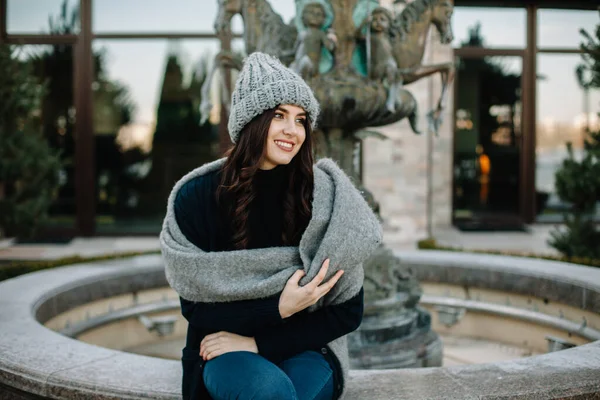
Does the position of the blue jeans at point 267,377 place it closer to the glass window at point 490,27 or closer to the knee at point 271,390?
the knee at point 271,390

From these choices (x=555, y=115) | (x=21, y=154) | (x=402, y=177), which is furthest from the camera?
(x=555, y=115)

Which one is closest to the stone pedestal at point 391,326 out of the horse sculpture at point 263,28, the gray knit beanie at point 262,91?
the horse sculpture at point 263,28

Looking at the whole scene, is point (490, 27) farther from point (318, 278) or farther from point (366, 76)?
point (318, 278)

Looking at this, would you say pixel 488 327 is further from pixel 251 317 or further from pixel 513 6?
pixel 513 6

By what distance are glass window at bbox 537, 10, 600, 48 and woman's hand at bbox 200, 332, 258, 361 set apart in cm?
1213

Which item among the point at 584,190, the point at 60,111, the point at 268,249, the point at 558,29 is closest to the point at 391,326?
the point at 268,249

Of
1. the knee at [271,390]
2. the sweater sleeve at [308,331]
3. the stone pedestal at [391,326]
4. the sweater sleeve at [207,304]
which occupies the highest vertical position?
the sweater sleeve at [207,304]

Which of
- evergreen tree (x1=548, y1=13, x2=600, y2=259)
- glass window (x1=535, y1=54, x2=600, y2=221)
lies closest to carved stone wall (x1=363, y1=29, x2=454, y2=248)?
evergreen tree (x1=548, y1=13, x2=600, y2=259)

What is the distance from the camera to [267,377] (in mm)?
2059

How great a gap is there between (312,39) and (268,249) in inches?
77.5

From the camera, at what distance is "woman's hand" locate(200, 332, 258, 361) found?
219 centimetres

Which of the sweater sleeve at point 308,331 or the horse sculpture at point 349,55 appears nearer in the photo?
the sweater sleeve at point 308,331

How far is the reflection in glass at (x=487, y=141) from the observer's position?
12829 millimetres

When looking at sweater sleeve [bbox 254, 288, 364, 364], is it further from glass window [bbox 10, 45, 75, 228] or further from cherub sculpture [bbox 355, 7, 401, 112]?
glass window [bbox 10, 45, 75, 228]
